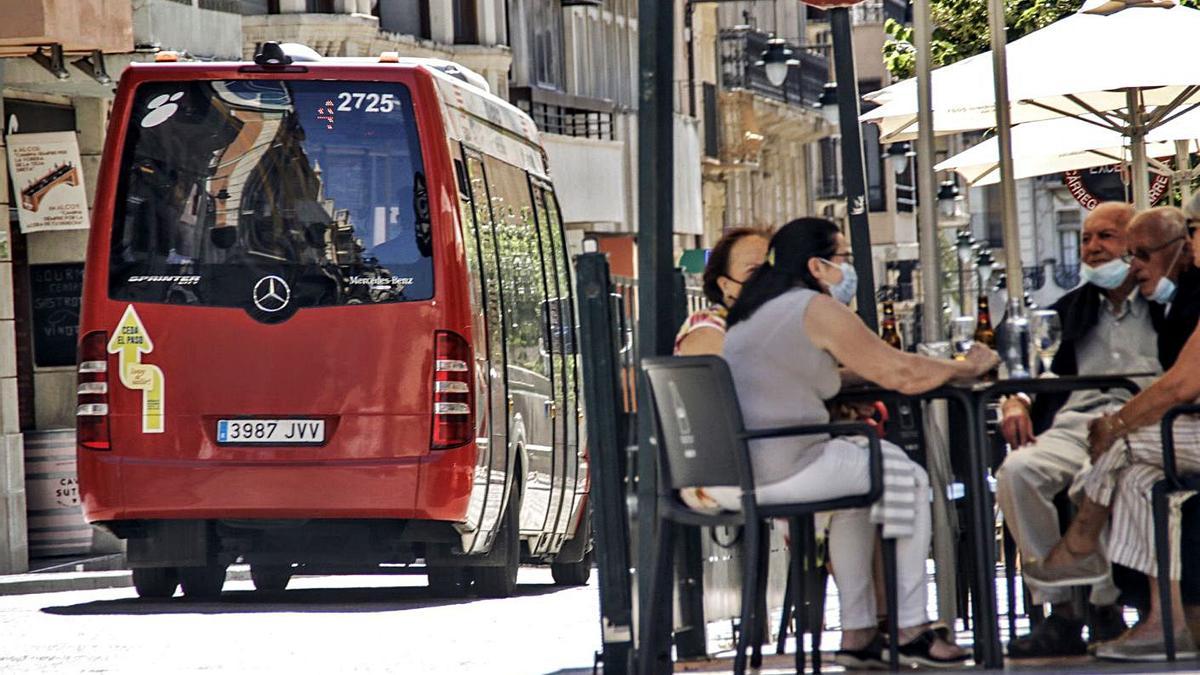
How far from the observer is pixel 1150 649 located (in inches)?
371

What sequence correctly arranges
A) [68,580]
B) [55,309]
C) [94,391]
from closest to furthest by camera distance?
[94,391] < [68,580] < [55,309]

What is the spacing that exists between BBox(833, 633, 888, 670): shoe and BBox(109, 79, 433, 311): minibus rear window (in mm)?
6963

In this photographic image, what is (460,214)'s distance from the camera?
16.5 meters

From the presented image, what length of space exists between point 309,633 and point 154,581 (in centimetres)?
371

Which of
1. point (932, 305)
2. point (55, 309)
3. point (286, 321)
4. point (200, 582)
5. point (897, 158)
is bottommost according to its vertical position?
point (200, 582)

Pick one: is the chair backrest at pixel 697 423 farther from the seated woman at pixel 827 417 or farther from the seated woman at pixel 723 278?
the seated woman at pixel 723 278

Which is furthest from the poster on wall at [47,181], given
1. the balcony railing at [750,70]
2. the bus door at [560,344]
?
the balcony railing at [750,70]

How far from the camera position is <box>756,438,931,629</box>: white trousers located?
9.11m

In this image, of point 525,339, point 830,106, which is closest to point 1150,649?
point 525,339

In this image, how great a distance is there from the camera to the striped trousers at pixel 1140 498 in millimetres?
9414

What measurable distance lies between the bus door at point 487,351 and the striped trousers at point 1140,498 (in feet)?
23.6

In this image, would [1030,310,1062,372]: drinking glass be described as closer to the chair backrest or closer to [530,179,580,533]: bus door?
the chair backrest

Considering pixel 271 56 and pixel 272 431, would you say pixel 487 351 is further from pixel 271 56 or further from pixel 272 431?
pixel 271 56

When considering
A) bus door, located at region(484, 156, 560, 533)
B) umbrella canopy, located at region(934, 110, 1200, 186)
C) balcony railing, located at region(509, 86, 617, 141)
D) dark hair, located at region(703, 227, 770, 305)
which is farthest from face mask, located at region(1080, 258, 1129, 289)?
balcony railing, located at region(509, 86, 617, 141)
